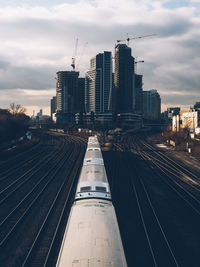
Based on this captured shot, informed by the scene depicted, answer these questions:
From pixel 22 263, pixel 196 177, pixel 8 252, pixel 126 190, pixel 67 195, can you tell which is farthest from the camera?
pixel 196 177

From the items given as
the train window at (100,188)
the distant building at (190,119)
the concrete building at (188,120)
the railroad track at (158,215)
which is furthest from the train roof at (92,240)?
the distant building at (190,119)

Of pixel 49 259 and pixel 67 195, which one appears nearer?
pixel 49 259

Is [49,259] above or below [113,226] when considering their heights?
below

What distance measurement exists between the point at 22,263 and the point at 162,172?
28248mm

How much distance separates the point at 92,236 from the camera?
30.3ft

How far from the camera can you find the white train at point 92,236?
7920 mm

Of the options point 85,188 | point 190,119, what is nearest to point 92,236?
point 85,188

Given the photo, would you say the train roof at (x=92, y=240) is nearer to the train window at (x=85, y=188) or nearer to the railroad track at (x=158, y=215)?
the train window at (x=85, y=188)

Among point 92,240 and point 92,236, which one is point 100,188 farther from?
point 92,240

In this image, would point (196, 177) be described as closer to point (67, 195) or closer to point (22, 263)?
point (67, 195)

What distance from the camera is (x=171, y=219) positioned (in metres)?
19.2

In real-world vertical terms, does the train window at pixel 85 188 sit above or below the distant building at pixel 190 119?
below

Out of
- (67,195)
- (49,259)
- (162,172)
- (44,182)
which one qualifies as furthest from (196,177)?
(49,259)

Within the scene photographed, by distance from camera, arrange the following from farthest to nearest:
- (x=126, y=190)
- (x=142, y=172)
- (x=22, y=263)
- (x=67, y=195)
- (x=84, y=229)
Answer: (x=142, y=172) < (x=126, y=190) < (x=67, y=195) < (x=22, y=263) < (x=84, y=229)
